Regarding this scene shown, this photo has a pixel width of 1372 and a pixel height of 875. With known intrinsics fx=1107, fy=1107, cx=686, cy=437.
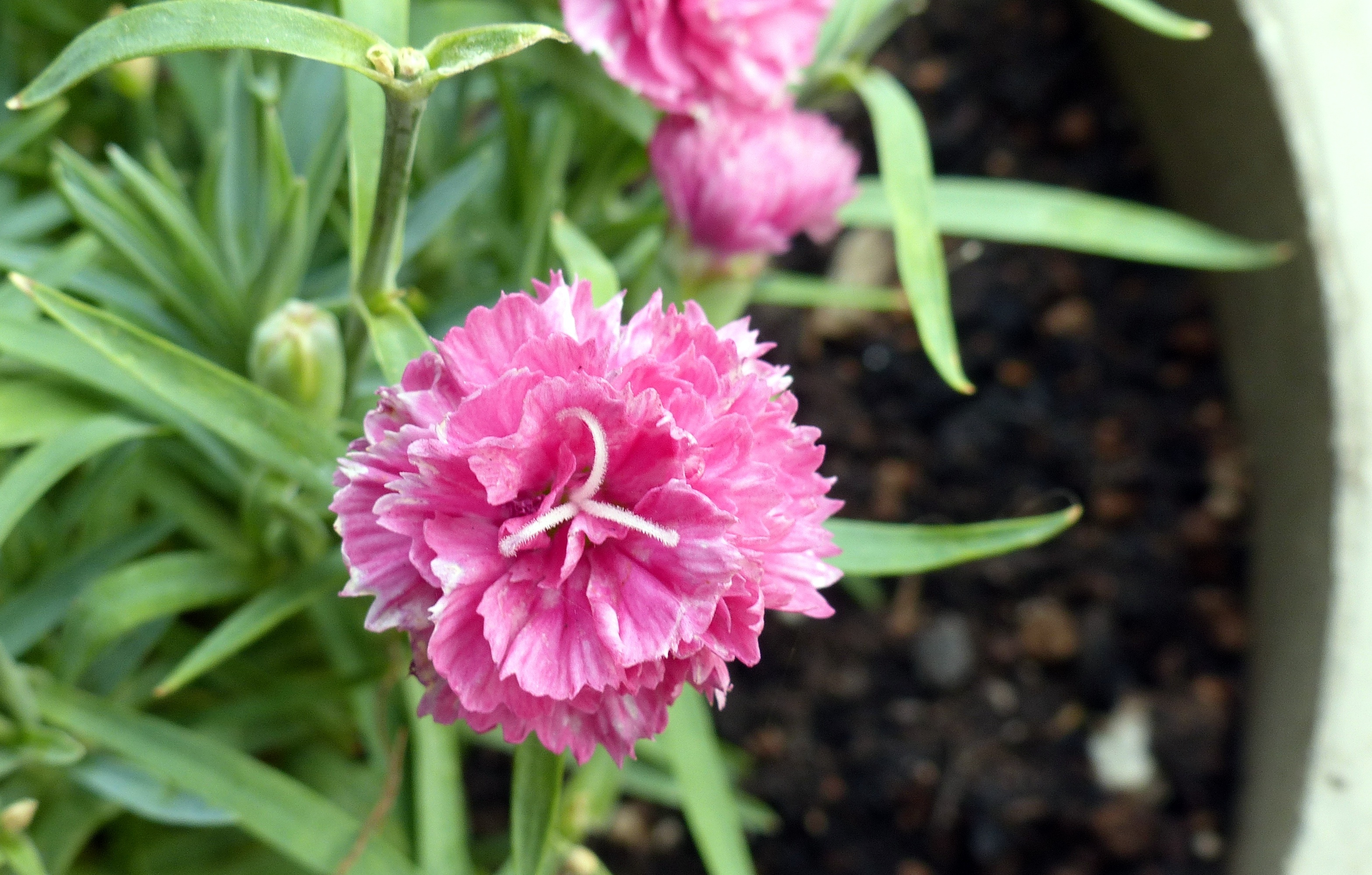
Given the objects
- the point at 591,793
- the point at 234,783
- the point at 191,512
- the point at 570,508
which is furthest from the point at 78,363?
the point at 591,793

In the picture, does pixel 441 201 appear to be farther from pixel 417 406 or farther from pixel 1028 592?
pixel 1028 592

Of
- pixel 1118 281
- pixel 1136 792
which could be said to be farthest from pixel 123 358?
pixel 1118 281

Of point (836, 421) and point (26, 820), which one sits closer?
point (26, 820)

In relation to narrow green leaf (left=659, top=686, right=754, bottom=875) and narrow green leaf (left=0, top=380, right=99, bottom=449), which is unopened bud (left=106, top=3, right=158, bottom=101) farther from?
narrow green leaf (left=659, top=686, right=754, bottom=875)

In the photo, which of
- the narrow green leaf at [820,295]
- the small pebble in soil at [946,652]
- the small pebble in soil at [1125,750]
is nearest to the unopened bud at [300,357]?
the narrow green leaf at [820,295]

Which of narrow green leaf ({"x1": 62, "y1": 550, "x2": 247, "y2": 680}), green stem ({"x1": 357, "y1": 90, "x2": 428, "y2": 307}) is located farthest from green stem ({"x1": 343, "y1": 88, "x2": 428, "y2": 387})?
narrow green leaf ({"x1": 62, "y1": 550, "x2": 247, "y2": 680})

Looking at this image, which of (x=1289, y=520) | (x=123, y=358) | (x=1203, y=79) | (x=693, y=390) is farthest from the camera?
(x=1203, y=79)

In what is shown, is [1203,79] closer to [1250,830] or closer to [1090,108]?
[1090,108]
